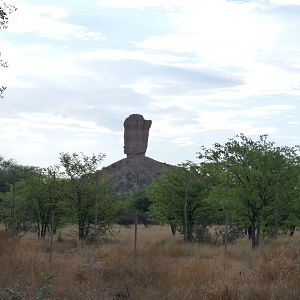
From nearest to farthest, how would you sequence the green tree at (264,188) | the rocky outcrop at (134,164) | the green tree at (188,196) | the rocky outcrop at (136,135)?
the green tree at (264,188), the green tree at (188,196), the rocky outcrop at (134,164), the rocky outcrop at (136,135)

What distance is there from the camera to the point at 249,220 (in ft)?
72.6

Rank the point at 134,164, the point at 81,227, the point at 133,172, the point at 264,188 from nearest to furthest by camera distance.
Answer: the point at 264,188 < the point at 81,227 < the point at 133,172 < the point at 134,164

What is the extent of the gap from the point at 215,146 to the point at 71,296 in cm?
1919

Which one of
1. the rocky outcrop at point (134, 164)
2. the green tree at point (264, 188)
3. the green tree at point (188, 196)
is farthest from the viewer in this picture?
the rocky outcrop at point (134, 164)

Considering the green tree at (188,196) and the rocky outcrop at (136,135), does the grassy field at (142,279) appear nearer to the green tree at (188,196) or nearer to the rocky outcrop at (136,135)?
the green tree at (188,196)

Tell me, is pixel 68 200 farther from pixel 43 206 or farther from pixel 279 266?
pixel 279 266

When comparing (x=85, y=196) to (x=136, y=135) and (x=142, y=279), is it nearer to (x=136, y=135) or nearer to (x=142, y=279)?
(x=142, y=279)

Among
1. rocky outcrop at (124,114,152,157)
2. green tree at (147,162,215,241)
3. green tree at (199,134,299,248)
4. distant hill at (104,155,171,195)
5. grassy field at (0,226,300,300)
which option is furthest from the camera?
rocky outcrop at (124,114,152,157)

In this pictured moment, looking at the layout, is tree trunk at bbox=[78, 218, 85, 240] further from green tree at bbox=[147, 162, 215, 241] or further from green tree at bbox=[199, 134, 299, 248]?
green tree at bbox=[199, 134, 299, 248]

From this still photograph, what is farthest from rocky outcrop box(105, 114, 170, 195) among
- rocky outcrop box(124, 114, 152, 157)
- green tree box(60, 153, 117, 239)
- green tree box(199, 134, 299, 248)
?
green tree box(199, 134, 299, 248)

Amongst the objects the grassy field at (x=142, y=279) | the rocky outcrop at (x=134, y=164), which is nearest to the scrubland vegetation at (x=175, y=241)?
the grassy field at (x=142, y=279)

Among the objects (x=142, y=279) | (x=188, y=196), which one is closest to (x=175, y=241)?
(x=188, y=196)

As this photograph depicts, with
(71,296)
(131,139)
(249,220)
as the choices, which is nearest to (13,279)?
(71,296)

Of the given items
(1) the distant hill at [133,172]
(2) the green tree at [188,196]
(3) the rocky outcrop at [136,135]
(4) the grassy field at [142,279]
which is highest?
(3) the rocky outcrop at [136,135]
